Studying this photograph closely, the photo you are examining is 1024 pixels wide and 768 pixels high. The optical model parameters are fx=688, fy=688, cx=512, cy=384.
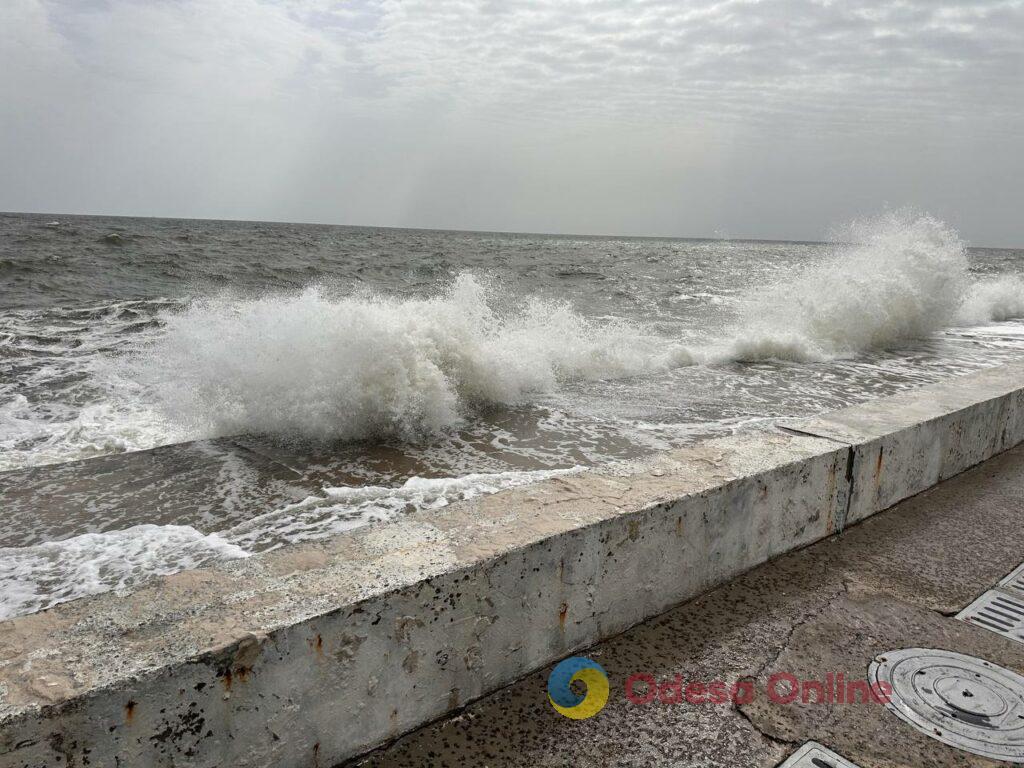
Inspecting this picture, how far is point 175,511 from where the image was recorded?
3.79 m

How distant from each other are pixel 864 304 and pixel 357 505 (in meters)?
9.71

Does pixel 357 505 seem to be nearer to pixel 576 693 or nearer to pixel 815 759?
pixel 576 693

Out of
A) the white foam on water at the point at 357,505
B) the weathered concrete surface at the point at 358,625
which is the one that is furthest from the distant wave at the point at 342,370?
the weathered concrete surface at the point at 358,625

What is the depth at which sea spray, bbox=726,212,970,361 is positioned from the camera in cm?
961

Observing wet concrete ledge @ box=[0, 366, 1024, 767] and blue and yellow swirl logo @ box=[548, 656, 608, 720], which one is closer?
wet concrete ledge @ box=[0, 366, 1024, 767]

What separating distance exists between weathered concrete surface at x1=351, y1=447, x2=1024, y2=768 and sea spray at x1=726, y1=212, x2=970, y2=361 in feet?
21.9

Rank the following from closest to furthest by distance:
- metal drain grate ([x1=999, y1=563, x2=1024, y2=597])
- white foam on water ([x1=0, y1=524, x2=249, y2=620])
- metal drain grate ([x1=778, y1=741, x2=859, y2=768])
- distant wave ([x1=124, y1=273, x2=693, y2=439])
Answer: metal drain grate ([x1=778, y1=741, x2=859, y2=768]) → metal drain grate ([x1=999, y1=563, x2=1024, y2=597]) → white foam on water ([x1=0, y1=524, x2=249, y2=620]) → distant wave ([x1=124, y1=273, x2=693, y2=439])

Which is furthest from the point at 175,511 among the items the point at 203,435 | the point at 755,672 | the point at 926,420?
the point at 926,420

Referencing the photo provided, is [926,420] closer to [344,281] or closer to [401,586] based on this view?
[401,586]

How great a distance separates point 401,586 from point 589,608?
2.19 feet

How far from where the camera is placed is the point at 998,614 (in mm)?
2297

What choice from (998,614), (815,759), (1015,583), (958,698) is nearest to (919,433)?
(1015,583)

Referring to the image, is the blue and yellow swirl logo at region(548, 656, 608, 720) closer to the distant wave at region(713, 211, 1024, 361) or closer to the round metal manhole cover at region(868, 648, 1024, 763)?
the round metal manhole cover at region(868, 648, 1024, 763)

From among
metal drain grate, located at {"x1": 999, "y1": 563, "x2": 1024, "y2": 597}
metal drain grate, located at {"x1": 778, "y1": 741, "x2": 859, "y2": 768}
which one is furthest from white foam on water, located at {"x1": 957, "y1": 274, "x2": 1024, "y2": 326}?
metal drain grate, located at {"x1": 778, "y1": 741, "x2": 859, "y2": 768}
